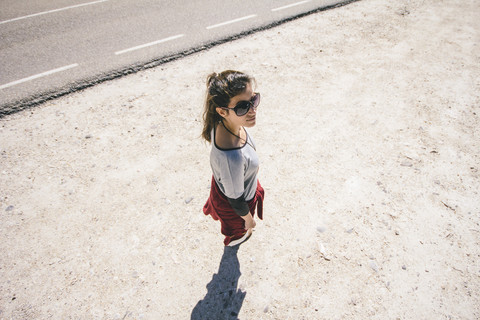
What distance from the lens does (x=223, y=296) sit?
8.75 feet

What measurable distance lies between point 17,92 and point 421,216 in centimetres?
671

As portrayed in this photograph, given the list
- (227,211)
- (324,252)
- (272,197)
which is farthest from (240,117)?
(324,252)

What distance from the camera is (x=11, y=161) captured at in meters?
3.86

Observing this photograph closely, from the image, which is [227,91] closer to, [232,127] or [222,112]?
[222,112]

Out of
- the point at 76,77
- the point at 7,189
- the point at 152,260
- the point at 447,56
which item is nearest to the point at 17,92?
the point at 76,77

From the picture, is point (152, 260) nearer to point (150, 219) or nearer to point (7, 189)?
point (150, 219)

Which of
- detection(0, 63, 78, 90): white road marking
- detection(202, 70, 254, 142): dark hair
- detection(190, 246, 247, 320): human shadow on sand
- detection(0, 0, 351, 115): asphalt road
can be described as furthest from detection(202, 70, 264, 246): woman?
detection(0, 63, 78, 90): white road marking

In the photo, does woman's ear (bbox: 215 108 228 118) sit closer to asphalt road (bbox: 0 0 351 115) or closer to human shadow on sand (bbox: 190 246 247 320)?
human shadow on sand (bbox: 190 246 247 320)

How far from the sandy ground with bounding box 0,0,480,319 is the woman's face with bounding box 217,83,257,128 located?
1.65m

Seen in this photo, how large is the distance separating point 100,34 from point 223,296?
21.7 feet

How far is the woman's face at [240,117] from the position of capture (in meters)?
1.84

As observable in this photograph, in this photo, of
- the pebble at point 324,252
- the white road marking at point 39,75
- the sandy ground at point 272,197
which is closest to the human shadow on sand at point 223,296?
the sandy ground at point 272,197

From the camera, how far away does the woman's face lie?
1845 mm

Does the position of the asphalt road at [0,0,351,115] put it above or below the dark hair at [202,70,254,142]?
below
